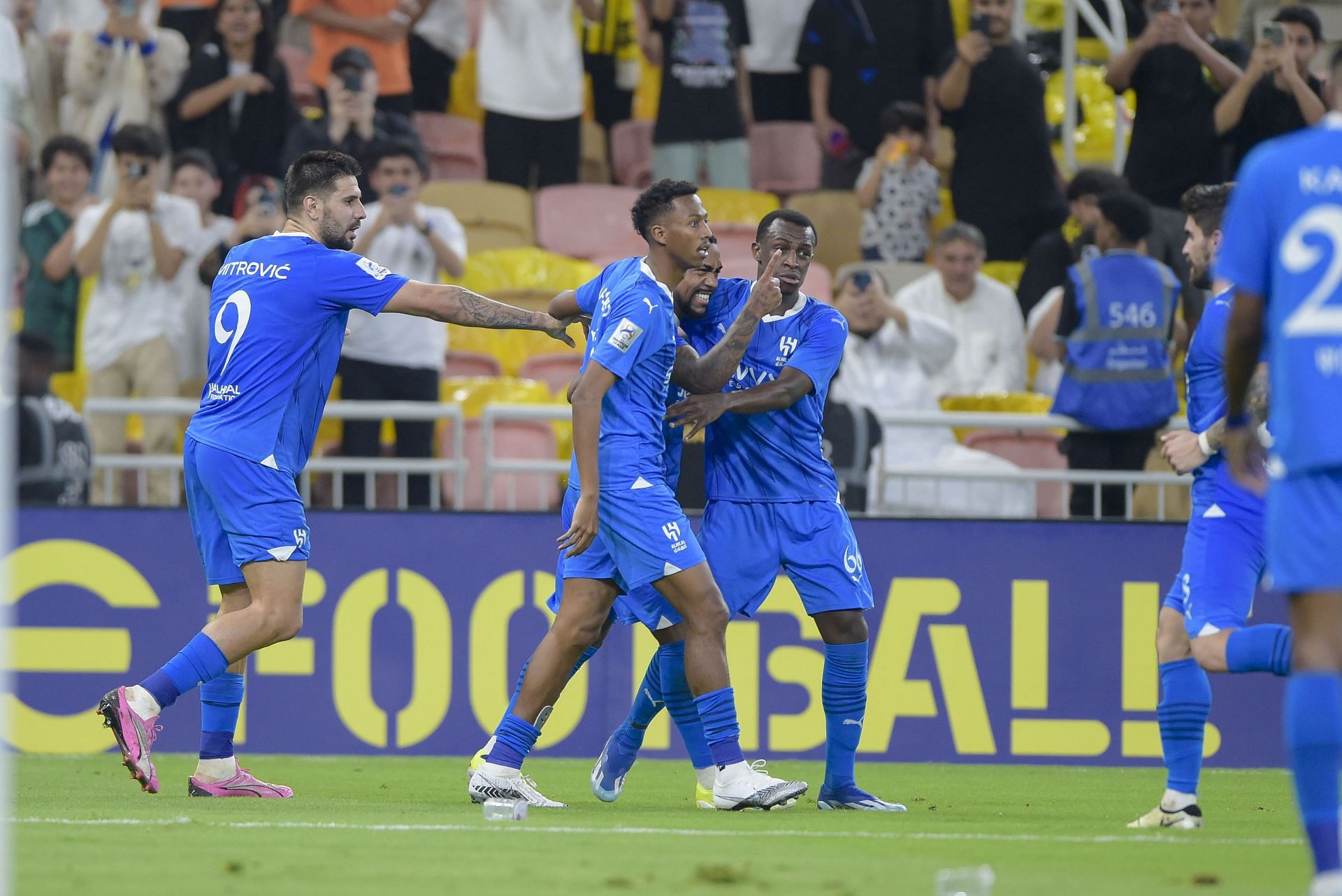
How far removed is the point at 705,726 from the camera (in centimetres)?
710

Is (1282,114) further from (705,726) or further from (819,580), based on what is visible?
(705,726)

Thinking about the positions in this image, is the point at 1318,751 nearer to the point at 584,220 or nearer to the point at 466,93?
the point at 584,220

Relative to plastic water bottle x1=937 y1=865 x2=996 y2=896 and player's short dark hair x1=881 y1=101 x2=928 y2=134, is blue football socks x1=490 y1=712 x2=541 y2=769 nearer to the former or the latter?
plastic water bottle x1=937 y1=865 x2=996 y2=896

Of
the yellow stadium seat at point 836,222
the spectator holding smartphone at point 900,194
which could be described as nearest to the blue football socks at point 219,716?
the spectator holding smartphone at point 900,194

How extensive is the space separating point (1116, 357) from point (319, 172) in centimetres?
530

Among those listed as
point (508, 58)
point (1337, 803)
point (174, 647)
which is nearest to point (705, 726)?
point (1337, 803)

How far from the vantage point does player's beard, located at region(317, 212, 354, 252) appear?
7582 millimetres

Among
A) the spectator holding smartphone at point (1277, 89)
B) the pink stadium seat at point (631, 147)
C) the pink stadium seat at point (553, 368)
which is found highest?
the spectator holding smartphone at point (1277, 89)

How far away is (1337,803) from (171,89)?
11.2 metres

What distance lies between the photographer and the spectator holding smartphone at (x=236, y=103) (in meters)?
13.5

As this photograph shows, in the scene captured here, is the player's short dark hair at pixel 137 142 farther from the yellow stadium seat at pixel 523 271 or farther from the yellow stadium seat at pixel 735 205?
the yellow stadium seat at pixel 735 205

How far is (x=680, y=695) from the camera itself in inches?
298

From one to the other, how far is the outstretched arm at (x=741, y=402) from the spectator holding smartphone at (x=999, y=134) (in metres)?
6.74

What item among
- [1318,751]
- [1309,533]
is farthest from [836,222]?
[1318,751]
